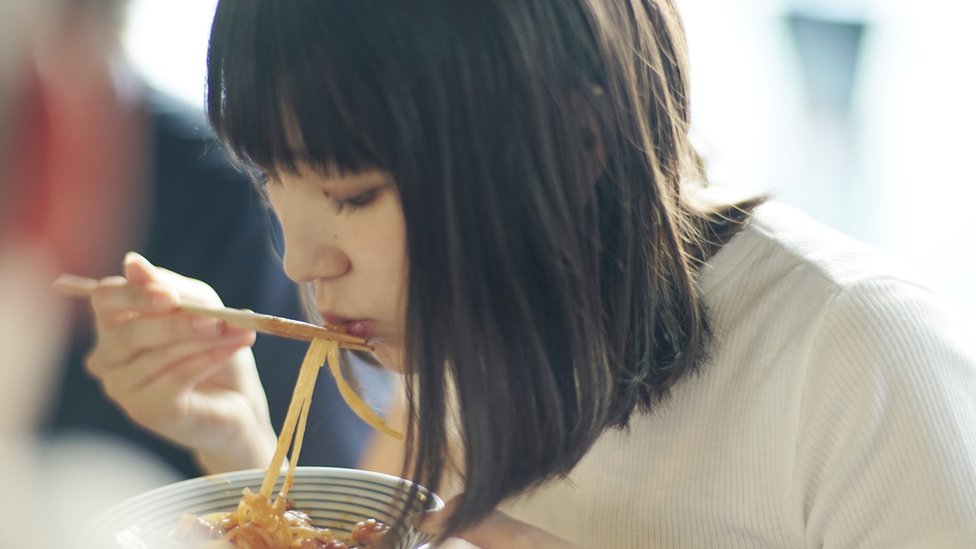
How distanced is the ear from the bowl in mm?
387

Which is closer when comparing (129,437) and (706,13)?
(129,437)

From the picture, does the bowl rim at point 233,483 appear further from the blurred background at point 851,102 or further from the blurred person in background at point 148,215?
the blurred background at point 851,102

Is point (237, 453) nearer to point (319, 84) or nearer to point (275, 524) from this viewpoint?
point (275, 524)

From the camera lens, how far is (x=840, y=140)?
145 inches

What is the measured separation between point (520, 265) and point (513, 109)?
16 cm

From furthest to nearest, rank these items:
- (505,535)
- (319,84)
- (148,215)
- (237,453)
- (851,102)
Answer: (851,102) < (148,215) < (237,453) < (505,535) < (319,84)

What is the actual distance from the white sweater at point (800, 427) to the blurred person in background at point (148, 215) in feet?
2.36

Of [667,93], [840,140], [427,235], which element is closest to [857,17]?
[840,140]

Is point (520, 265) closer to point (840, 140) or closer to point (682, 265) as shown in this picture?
point (682, 265)

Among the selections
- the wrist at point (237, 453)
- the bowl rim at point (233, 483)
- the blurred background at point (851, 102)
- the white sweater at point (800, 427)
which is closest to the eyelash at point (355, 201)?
the bowl rim at point (233, 483)

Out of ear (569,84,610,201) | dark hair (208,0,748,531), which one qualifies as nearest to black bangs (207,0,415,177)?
dark hair (208,0,748,531)

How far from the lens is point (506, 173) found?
966mm

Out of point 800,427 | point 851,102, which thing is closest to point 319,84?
point 800,427

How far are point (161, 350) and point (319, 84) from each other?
1.72ft
